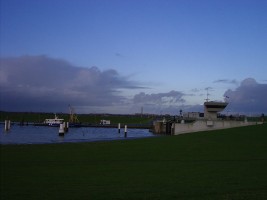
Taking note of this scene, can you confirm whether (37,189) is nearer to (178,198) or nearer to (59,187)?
(59,187)

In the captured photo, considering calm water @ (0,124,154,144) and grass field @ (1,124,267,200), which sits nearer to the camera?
grass field @ (1,124,267,200)

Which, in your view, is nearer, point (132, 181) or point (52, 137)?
point (132, 181)

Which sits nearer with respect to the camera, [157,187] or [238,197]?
[238,197]

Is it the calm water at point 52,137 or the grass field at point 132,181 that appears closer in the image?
the grass field at point 132,181

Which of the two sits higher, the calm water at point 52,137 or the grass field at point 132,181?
the grass field at point 132,181

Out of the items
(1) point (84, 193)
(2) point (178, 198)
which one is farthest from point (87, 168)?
(2) point (178, 198)

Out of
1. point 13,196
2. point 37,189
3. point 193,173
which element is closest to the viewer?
point 13,196

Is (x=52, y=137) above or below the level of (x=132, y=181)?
below

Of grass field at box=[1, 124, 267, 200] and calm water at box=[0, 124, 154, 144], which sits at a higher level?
grass field at box=[1, 124, 267, 200]

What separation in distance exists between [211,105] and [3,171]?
5943 cm

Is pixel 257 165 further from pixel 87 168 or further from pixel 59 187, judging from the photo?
pixel 59 187

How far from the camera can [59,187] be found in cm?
1408

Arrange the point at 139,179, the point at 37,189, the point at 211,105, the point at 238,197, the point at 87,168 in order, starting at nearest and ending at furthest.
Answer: the point at 238,197
the point at 37,189
the point at 139,179
the point at 87,168
the point at 211,105

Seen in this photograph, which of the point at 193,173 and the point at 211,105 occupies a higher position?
the point at 211,105
